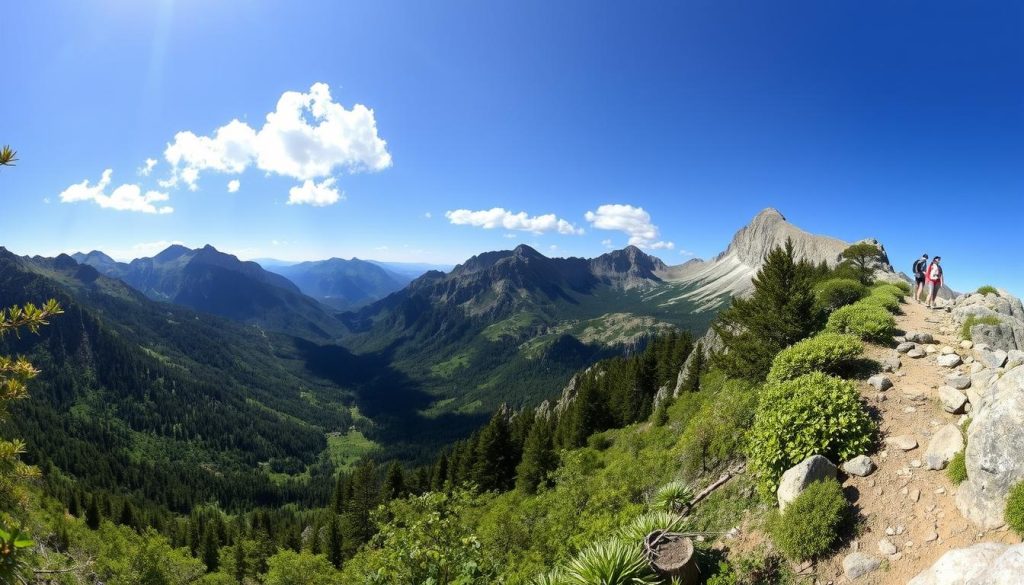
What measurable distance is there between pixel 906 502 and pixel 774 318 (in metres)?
17.2

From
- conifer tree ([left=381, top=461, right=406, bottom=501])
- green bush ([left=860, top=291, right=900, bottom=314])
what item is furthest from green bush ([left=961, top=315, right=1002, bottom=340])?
conifer tree ([left=381, top=461, right=406, bottom=501])

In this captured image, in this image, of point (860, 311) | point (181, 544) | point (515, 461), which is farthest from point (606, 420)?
point (181, 544)

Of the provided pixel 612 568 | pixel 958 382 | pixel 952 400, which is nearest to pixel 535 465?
pixel 958 382

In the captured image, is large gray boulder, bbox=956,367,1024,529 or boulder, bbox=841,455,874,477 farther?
boulder, bbox=841,455,874,477

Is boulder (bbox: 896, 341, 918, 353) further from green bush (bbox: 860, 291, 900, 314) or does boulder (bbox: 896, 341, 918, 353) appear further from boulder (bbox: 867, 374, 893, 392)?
green bush (bbox: 860, 291, 900, 314)

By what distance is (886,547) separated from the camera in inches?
476

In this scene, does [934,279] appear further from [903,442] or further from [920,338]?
[903,442]

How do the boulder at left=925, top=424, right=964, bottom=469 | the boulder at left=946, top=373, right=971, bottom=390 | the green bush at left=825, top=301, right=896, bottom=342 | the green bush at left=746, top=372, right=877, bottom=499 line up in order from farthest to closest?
the green bush at left=825, top=301, right=896, bottom=342
the boulder at left=946, top=373, right=971, bottom=390
the green bush at left=746, top=372, right=877, bottom=499
the boulder at left=925, top=424, right=964, bottom=469

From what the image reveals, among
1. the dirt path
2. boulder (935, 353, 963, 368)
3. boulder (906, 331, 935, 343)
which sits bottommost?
the dirt path

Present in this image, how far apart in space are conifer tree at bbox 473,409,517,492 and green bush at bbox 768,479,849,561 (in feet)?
221

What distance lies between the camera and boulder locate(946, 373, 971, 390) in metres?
17.1

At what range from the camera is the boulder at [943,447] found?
13.6 m

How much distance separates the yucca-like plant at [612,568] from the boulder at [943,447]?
9.86 metres

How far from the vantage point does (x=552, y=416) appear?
110m
